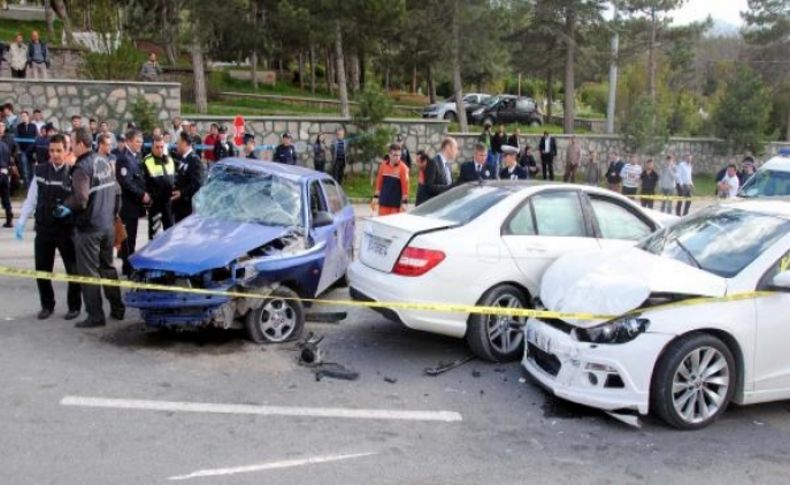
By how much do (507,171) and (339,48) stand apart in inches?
610

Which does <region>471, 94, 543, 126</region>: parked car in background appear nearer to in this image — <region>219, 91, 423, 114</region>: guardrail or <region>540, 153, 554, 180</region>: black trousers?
<region>219, 91, 423, 114</region>: guardrail

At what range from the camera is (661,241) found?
6.76 metres

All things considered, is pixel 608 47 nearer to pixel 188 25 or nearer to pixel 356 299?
pixel 188 25

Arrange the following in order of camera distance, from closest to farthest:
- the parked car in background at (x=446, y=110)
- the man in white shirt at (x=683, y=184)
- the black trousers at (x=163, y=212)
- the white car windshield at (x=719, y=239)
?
the white car windshield at (x=719, y=239), the black trousers at (x=163, y=212), the man in white shirt at (x=683, y=184), the parked car in background at (x=446, y=110)

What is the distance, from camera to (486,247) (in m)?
7.05

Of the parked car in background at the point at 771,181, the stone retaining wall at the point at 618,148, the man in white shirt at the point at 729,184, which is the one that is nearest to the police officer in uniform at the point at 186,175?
the parked car in background at the point at 771,181

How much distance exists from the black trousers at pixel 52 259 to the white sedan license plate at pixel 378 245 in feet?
9.59

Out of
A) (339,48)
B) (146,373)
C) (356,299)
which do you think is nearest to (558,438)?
(356,299)

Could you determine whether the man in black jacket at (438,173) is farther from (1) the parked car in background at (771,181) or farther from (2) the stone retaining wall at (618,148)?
(2) the stone retaining wall at (618,148)

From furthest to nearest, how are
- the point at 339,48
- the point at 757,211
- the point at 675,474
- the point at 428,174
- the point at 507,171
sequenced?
the point at 339,48 → the point at 507,171 → the point at 428,174 → the point at 757,211 → the point at 675,474

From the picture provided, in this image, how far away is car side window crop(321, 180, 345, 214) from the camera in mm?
9086

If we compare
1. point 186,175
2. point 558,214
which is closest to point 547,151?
point 186,175

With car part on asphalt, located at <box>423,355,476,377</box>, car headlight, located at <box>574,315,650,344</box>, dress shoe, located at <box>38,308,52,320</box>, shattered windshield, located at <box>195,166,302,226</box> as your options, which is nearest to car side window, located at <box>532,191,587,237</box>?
car part on asphalt, located at <box>423,355,476,377</box>

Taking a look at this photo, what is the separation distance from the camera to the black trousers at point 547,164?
2594cm
